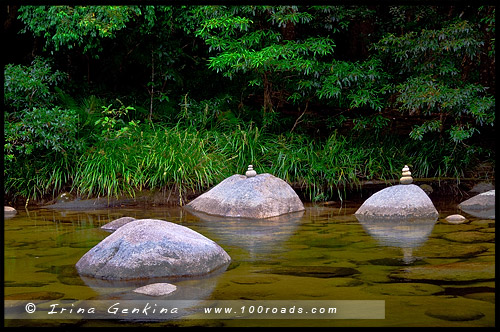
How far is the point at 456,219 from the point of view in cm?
745

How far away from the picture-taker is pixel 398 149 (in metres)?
11.4

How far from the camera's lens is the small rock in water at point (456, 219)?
734 centimetres

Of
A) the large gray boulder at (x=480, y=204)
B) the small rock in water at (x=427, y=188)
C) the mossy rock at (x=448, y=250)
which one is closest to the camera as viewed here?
the mossy rock at (x=448, y=250)

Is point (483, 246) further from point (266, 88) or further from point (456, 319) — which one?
point (266, 88)

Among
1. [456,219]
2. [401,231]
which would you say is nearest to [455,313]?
[401,231]

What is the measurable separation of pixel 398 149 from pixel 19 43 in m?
7.26

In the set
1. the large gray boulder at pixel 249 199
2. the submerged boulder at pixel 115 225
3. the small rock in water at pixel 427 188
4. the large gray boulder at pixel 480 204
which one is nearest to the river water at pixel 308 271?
the submerged boulder at pixel 115 225

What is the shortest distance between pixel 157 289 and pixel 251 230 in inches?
116

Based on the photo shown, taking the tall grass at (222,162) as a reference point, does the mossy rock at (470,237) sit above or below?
below

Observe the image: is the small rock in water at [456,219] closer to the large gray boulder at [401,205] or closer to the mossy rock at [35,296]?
the large gray boulder at [401,205]

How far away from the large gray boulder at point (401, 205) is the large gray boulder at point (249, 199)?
3.37ft

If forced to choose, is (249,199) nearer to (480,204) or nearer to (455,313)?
(480,204)

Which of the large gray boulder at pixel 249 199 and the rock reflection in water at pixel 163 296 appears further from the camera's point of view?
the large gray boulder at pixel 249 199

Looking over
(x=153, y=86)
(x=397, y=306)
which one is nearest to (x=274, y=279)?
(x=397, y=306)
